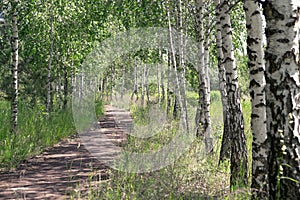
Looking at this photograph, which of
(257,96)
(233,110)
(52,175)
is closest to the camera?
(257,96)

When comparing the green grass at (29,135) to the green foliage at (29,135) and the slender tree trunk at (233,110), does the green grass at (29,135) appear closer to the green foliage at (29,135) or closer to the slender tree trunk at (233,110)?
the green foliage at (29,135)

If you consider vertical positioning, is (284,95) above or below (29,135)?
above

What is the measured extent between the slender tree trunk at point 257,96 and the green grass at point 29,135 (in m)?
5.50

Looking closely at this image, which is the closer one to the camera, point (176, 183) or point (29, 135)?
point (176, 183)

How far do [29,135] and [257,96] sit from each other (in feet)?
23.7

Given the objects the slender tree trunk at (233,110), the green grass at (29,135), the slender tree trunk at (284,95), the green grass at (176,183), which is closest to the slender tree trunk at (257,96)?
the green grass at (176,183)

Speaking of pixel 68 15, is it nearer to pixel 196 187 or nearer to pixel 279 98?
pixel 196 187

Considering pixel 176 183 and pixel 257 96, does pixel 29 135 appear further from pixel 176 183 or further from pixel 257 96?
pixel 257 96

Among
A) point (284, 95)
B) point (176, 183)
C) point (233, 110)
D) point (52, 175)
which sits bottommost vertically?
point (52, 175)

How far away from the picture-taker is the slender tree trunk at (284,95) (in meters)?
3.69

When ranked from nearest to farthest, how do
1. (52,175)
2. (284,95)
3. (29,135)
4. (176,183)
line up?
(284,95)
(176,183)
(52,175)
(29,135)

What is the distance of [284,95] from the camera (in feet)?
12.1

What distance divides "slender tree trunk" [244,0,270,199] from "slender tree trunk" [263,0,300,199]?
108cm

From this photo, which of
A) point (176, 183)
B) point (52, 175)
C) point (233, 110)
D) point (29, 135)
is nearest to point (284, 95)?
point (176, 183)
